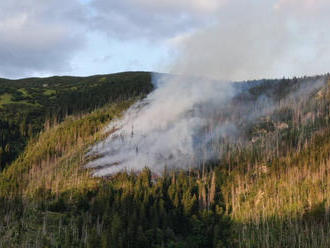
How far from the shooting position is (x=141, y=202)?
6747 inches

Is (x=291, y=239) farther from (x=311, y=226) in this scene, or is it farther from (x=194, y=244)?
(x=194, y=244)

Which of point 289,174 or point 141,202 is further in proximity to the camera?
point 289,174

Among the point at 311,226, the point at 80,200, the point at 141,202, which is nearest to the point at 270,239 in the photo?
the point at 311,226

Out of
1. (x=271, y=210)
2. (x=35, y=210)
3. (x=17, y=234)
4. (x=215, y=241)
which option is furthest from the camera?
(x=271, y=210)

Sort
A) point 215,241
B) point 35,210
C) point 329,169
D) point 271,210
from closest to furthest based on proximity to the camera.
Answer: point 215,241 < point 35,210 < point 271,210 < point 329,169

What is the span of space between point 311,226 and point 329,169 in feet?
163

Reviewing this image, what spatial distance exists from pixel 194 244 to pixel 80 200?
55.5 m

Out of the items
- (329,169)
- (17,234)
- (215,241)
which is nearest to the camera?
(17,234)

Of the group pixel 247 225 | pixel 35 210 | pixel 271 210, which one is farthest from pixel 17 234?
pixel 271 210

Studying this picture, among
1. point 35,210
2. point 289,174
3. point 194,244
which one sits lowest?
point 194,244

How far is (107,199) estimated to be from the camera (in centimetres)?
17250

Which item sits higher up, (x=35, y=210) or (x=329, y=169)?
(x=329, y=169)

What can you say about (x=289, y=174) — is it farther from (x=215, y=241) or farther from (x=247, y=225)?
(x=215, y=241)

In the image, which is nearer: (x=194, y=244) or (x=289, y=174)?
(x=194, y=244)
